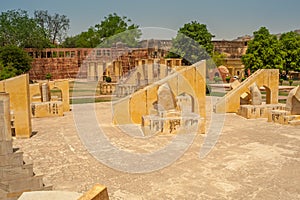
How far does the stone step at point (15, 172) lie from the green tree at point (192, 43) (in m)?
28.7

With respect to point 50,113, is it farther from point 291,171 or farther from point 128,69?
point 128,69

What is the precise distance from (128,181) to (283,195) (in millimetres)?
3519

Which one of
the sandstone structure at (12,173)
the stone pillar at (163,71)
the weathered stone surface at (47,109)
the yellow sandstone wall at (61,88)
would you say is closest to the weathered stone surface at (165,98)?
the weathered stone surface at (47,109)

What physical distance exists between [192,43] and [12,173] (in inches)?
1208

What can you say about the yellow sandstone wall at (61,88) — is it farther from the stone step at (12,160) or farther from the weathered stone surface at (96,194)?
the weathered stone surface at (96,194)

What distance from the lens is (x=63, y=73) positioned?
43312 millimetres

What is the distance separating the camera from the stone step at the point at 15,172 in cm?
629

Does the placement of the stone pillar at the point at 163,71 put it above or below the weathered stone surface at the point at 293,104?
above

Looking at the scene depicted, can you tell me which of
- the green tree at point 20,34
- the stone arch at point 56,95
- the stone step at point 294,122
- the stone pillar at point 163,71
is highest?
the green tree at point 20,34

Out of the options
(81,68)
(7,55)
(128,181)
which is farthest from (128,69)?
(128,181)

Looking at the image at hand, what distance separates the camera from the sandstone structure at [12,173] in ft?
20.2

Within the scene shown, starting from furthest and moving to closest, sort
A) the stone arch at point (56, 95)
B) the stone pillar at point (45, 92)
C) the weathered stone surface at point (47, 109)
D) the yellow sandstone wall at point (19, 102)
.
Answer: the stone arch at point (56, 95)
the stone pillar at point (45, 92)
the weathered stone surface at point (47, 109)
the yellow sandstone wall at point (19, 102)

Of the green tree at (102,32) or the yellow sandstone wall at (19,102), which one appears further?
the green tree at (102,32)

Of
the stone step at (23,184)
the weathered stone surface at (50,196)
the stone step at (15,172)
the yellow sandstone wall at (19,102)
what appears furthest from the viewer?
the yellow sandstone wall at (19,102)
